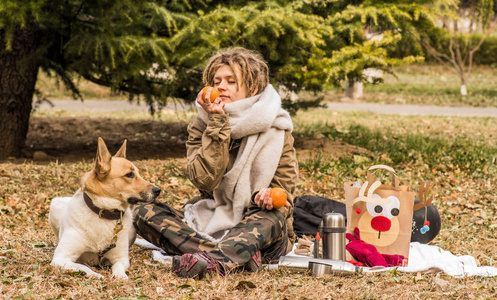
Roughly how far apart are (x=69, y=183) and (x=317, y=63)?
3.26 meters

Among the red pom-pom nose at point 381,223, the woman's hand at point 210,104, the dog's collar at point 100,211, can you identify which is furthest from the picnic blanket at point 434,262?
the woman's hand at point 210,104

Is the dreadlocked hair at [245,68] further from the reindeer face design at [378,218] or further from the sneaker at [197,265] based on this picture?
the sneaker at [197,265]

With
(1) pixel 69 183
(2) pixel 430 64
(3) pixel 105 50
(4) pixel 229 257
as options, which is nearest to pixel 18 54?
(3) pixel 105 50

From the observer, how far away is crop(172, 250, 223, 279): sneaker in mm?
3145

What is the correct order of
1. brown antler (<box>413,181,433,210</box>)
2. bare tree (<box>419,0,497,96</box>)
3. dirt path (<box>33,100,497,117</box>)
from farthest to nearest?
bare tree (<box>419,0,497,96</box>), dirt path (<box>33,100,497,117</box>), brown antler (<box>413,181,433,210</box>)

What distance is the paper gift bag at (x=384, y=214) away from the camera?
12.1 ft

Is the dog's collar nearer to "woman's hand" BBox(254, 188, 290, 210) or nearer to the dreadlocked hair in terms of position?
"woman's hand" BBox(254, 188, 290, 210)

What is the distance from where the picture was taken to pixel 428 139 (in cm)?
887

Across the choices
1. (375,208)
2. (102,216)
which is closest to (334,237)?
(375,208)

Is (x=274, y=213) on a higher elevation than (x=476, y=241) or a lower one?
higher

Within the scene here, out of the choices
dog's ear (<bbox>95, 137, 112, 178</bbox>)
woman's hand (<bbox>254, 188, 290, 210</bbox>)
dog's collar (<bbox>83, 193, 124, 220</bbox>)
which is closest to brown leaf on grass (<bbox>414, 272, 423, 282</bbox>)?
woman's hand (<bbox>254, 188, 290, 210</bbox>)

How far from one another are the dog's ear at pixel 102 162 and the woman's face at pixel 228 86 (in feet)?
3.08

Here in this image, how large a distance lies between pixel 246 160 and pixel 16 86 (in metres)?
4.91

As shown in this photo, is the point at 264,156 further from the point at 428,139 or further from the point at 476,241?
the point at 428,139
